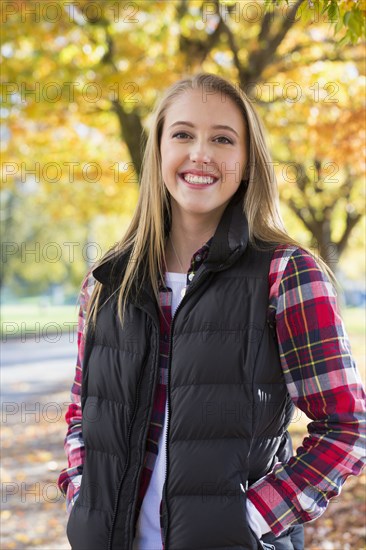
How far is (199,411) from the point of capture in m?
2.17

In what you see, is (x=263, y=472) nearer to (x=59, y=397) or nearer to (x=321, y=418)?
(x=321, y=418)

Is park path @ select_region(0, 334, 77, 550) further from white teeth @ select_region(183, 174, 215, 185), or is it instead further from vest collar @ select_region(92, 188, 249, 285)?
white teeth @ select_region(183, 174, 215, 185)

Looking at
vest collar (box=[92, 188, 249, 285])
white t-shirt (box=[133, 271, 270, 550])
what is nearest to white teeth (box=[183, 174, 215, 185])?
vest collar (box=[92, 188, 249, 285])

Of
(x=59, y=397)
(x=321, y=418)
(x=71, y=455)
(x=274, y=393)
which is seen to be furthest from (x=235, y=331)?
(x=59, y=397)

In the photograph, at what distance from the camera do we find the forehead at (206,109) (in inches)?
98.6

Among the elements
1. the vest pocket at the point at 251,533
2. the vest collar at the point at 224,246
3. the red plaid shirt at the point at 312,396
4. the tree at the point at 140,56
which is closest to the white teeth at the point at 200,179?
the vest collar at the point at 224,246

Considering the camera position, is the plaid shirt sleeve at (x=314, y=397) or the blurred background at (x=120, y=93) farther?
the blurred background at (x=120, y=93)

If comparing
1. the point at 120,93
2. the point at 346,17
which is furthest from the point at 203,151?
the point at 120,93

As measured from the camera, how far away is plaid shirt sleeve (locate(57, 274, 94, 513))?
99.7 inches

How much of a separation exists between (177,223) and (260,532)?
1186 mm

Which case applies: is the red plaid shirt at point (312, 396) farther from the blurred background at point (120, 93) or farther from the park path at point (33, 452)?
the park path at point (33, 452)

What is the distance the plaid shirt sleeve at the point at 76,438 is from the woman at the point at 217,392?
24 millimetres

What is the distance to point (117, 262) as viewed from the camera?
8.77ft

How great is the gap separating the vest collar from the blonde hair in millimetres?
26
